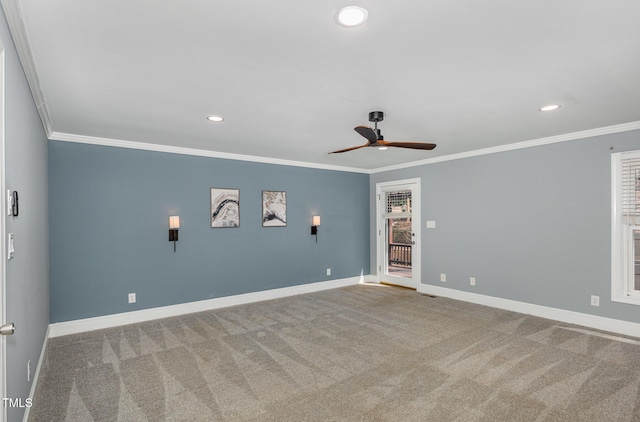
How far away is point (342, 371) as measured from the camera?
9.71 ft

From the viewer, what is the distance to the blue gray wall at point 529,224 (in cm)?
402

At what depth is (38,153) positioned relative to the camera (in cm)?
308

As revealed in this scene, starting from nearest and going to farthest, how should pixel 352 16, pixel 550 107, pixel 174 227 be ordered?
pixel 352 16
pixel 550 107
pixel 174 227

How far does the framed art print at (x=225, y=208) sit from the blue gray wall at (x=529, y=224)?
326cm

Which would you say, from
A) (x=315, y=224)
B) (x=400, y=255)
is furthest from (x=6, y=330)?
(x=400, y=255)

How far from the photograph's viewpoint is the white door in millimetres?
6129

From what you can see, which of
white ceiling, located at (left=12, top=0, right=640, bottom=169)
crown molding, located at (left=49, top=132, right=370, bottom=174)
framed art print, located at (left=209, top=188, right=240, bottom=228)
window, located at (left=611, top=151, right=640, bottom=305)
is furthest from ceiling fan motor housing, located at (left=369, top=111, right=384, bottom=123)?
window, located at (left=611, top=151, right=640, bottom=305)

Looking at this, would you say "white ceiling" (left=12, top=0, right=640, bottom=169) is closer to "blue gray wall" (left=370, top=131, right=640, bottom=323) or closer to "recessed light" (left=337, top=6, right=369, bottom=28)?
"recessed light" (left=337, top=6, right=369, bottom=28)

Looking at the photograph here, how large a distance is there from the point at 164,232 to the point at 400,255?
555cm

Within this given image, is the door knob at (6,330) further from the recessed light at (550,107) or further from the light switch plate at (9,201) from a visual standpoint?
the recessed light at (550,107)

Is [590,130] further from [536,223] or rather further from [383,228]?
[383,228]

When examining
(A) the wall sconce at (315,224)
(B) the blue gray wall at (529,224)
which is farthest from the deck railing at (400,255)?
(A) the wall sconce at (315,224)

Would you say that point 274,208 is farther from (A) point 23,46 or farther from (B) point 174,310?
(A) point 23,46

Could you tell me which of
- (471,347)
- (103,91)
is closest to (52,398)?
(103,91)
